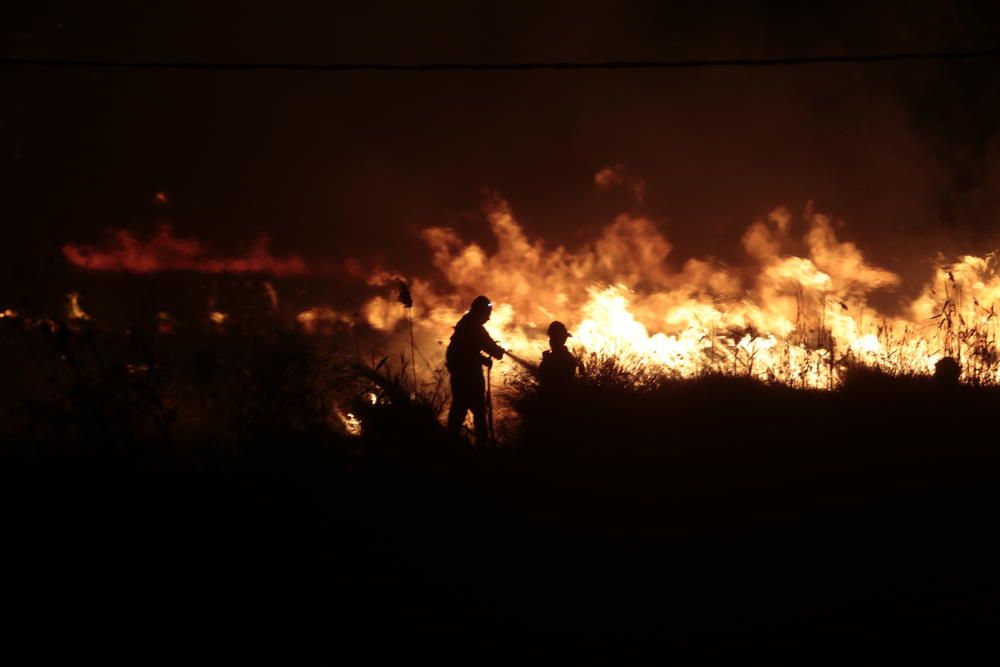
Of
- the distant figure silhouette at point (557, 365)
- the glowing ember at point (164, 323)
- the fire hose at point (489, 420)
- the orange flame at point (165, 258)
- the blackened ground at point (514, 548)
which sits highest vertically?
the orange flame at point (165, 258)

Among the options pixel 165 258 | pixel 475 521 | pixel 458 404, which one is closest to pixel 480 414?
pixel 458 404

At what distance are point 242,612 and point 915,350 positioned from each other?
10394mm

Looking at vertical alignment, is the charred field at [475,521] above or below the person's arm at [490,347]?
below

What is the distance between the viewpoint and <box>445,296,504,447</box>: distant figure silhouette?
387 inches

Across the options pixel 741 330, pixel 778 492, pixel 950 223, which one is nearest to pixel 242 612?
pixel 778 492

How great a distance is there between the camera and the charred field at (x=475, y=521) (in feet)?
17.0

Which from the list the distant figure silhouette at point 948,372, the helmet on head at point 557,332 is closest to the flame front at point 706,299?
the distant figure silhouette at point 948,372

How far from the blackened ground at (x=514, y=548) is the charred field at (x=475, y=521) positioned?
2cm

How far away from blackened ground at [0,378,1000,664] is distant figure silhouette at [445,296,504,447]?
2.81 ft

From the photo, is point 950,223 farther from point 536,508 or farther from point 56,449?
point 56,449

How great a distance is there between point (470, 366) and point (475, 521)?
3.34m

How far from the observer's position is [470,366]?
1003cm

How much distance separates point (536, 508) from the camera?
7.26m

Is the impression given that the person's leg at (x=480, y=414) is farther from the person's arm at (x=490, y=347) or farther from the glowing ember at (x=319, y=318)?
the glowing ember at (x=319, y=318)
